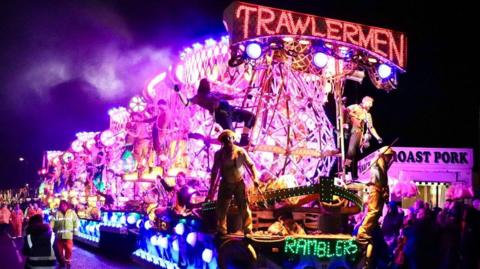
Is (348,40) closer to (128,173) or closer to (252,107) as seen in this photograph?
(252,107)

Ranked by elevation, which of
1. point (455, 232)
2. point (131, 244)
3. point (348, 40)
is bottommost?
point (131, 244)

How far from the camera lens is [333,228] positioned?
1163cm

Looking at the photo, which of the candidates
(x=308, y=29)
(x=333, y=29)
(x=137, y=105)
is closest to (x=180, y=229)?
(x=308, y=29)

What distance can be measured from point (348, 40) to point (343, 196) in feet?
12.5

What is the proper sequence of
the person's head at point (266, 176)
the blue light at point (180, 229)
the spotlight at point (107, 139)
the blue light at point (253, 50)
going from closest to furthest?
the blue light at point (253, 50) < the blue light at point (180, 229) < the person's head at point (266, 176) < the spotlight at point (107, 139)

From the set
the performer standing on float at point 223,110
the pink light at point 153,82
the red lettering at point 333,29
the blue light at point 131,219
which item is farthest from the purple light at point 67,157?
the red lettering at point 333,29

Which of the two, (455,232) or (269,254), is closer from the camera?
(269,254)

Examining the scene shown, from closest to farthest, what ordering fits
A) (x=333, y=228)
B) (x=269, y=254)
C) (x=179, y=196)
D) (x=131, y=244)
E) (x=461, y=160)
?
(x=269, y=254)
(x=333, y=228)
(x=179, y=196)
(x=131, y=244)
(x=461, y=160)

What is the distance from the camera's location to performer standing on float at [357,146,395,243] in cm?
1122

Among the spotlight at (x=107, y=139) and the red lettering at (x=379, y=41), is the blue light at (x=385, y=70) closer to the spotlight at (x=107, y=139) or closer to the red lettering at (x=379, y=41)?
the red lettering at (x=379, y=41)

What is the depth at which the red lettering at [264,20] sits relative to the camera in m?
12.2

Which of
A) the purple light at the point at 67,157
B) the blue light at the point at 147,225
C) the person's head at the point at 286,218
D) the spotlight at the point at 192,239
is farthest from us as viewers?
the purple light at the point at 67,157

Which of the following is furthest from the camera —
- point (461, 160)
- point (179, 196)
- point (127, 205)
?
point (127, 205)

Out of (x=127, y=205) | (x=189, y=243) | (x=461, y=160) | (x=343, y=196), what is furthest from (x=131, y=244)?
(x=461, y=160)
